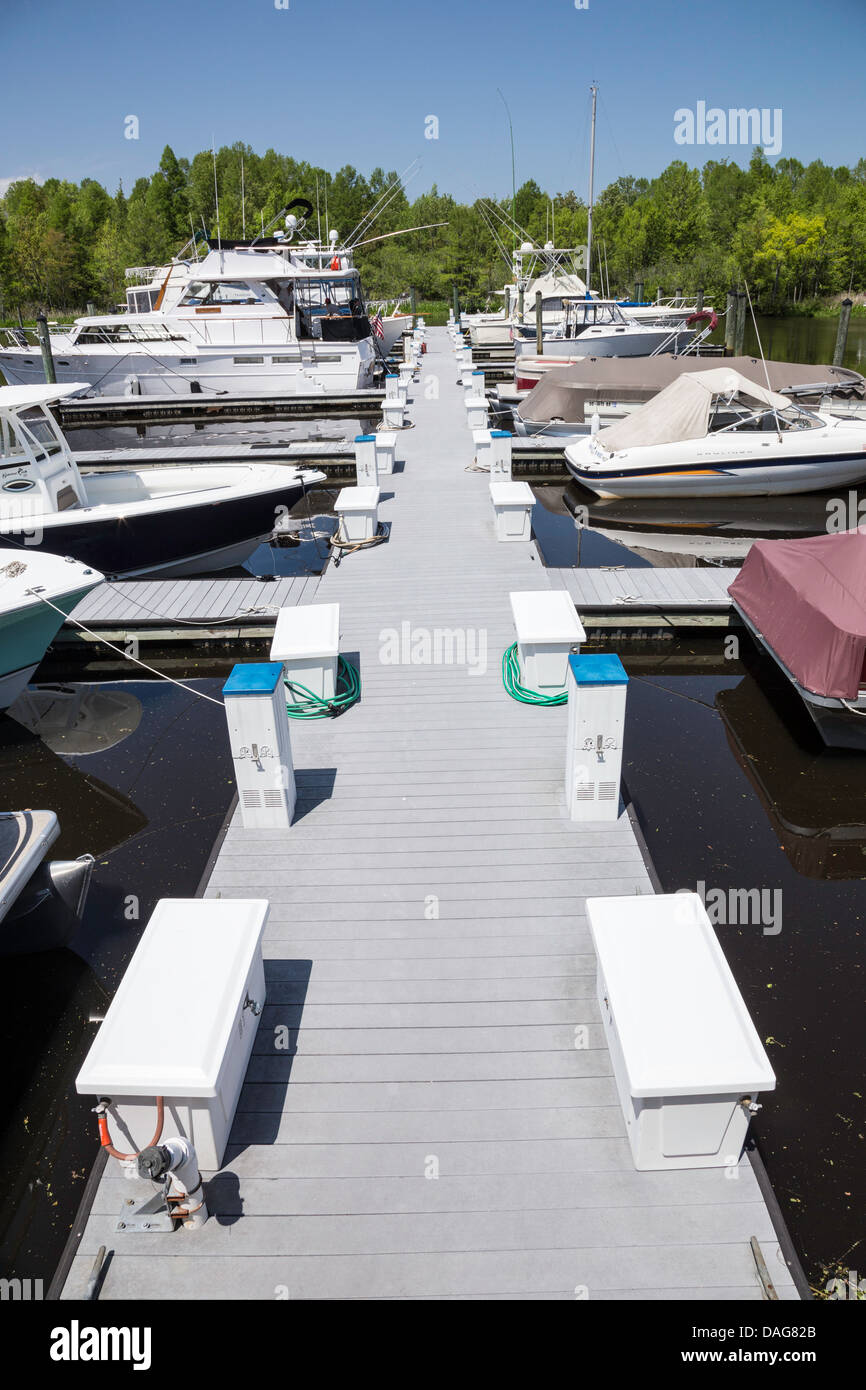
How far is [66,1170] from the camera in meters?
4.52

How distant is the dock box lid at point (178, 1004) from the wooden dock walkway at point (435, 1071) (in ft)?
1.81

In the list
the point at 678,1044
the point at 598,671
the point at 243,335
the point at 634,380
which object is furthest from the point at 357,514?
the point at 243,335

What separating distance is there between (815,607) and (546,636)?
102 inches

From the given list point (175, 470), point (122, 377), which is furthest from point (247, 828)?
point (122, 377)

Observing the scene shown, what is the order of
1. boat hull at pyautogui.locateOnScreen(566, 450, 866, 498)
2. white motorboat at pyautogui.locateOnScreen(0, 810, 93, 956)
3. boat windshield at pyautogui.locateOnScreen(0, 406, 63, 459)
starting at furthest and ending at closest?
boat hull at pyautogui.locateOnScreen(566, 450, 866, 498), boat windshield at pyautogui.locateOnScreen(0, 406, 63, 459), white motorboat at pyautogui.locateOnScreen(0, 810, 93, 956)

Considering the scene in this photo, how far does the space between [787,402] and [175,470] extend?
10043mm

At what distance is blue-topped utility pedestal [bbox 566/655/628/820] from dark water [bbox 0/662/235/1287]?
3.03 meters

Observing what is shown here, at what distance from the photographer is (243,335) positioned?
25.4 metres

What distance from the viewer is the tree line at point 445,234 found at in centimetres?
5319

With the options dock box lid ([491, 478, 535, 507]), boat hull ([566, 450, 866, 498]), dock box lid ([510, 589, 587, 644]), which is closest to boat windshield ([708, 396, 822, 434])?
boat hull ([566, 450, 866, 498])

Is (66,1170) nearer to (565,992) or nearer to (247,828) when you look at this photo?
(247,828)

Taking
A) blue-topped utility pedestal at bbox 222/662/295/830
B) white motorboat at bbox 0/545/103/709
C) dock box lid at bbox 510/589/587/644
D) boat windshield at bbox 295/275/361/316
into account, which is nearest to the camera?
blue-topped utility pedestal at bbox 222/662/295/830

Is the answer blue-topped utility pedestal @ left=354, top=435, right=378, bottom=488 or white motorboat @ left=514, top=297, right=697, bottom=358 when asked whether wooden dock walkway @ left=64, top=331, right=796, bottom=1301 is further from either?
white motorboat @ left=514, top=297, right=697, bottom=358

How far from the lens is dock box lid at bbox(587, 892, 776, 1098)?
3215mm
